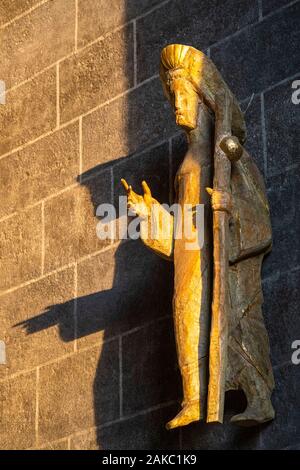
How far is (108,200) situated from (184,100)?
993mm

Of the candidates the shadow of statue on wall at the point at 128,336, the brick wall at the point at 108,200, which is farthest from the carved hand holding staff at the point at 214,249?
the shadow of statue on wall at the point at 128,336

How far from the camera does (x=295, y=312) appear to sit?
7500mm

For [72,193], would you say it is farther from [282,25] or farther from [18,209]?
[282,25]

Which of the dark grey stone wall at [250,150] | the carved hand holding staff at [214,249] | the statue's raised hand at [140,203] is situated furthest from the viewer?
the statue's raised hand at [140,203]

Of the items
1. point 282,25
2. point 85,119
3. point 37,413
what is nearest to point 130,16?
point 85,119

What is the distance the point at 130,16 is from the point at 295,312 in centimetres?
235

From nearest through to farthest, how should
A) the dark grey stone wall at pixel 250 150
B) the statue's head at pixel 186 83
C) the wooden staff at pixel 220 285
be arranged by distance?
the wooden staff at pixel 220 285
the dark grey stone wall at pixel 250 150
the statue's head at pixel 186 83

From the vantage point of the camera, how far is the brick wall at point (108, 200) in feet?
25.6

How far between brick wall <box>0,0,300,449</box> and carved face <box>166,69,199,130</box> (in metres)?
0.35

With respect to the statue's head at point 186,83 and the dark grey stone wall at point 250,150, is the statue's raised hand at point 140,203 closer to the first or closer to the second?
the statue's head at point 186,83

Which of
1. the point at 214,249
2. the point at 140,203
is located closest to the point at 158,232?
the point at 140,203

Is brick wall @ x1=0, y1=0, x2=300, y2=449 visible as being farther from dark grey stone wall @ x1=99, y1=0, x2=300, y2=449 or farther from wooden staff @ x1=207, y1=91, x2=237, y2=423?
wooden staff @ x1=207, y1=91, x2=237, y2=423

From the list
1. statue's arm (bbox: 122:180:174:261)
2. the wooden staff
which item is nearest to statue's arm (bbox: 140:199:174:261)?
statue's arm (bbox: 122:180:174:261)
